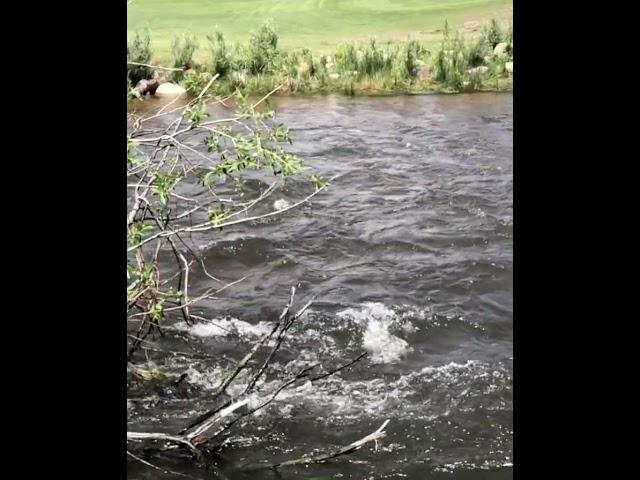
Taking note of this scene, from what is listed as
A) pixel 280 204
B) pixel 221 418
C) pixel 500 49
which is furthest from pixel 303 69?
pixel 221 418

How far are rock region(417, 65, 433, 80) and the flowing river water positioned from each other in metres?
0.51

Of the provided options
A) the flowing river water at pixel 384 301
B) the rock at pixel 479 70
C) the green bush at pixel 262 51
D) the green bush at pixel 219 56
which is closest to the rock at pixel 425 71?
the rock at pixel 479 70

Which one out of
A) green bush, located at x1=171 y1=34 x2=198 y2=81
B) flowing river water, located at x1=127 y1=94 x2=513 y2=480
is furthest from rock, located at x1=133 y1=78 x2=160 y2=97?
flowing river water, located at x1=127 y1=94 x2=513 y2=480

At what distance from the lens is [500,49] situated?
6176 millimetres

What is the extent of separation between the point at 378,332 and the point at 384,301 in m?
0.31

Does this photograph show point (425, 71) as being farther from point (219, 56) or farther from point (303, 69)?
point (219, 56)

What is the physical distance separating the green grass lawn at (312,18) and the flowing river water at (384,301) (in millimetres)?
703

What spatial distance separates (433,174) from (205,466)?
2.98 m
